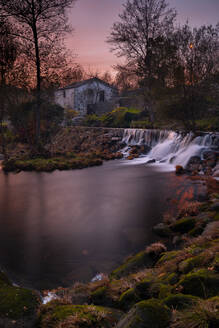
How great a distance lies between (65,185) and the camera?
13.8 metres

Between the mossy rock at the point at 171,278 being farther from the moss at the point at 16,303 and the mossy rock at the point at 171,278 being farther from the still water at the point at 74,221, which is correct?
the moss at the point at 16,303

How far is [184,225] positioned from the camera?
6812mm

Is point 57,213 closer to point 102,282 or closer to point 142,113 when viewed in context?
point 102,282

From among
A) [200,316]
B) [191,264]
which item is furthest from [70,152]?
[200,316]

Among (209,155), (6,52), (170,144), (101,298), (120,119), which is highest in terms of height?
(6,52)

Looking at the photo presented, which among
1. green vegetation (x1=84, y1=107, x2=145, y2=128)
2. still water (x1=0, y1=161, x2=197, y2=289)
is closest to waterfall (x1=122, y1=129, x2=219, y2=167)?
still water (x1=0, y1=161, x2=197, y2=289)

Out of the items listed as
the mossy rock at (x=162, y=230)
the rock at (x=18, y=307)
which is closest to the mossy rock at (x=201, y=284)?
the rock at (x=18, y=307)

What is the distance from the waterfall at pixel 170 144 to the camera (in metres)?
16.6

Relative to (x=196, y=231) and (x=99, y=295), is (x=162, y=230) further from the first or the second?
(x=99, y=295)

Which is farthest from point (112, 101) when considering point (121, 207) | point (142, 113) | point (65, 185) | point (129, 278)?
point (129, 278)

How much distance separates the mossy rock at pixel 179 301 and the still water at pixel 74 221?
8.42ft

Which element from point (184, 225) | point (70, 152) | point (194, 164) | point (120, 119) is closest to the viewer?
point (184, 225)

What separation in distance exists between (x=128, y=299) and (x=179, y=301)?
98 cm

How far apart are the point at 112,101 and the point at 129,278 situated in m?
41.3
